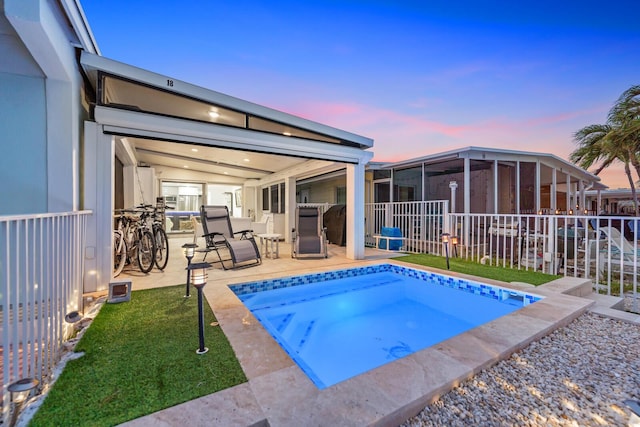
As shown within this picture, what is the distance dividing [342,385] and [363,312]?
2.26 meters

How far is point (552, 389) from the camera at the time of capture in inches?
73.8

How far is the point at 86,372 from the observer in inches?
76.0

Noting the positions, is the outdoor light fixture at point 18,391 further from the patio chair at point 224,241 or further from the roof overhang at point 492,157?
the roof overhang at point 492,157

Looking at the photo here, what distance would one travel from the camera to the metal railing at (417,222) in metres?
7.51

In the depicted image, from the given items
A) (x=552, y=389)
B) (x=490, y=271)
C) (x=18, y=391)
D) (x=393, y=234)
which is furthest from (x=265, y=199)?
(x=552, y=389)

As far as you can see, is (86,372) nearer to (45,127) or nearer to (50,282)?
(50,282)

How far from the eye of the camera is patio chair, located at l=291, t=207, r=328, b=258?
6504 millimetres

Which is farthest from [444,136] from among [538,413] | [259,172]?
[538,413]

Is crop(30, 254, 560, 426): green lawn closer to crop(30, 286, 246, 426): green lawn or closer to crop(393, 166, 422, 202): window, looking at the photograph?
crop(30, 286, 246, 426): green lawn

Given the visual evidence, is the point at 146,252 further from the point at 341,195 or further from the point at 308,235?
the point at 341,195

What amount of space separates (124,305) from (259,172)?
7.83m

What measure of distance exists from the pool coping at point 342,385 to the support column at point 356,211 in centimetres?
379

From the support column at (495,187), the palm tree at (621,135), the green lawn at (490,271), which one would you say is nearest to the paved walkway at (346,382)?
the green lawn at (490,271)

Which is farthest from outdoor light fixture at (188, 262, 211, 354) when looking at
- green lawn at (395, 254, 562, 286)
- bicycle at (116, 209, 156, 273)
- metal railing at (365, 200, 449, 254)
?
metal railing at (365, 200, 449, 254)
